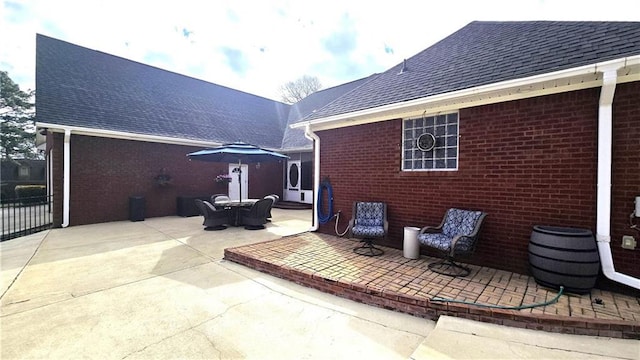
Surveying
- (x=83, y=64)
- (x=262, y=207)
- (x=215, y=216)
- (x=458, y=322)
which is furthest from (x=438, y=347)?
(x=83, y=64)

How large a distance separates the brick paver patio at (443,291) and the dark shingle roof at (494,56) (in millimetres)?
2978

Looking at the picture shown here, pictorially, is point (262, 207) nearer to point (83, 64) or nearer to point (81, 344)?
point (81, 344)

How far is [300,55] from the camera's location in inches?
520

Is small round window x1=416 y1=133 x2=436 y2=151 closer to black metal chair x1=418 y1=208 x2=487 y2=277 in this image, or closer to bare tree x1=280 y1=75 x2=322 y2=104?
black metal chair x1=418 y1=208 x2=487 y2=277

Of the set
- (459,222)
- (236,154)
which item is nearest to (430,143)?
(459,222)

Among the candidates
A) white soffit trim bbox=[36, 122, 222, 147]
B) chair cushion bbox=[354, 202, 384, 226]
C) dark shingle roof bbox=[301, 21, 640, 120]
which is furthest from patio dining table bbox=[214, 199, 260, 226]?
white soffit trim bbox=[36, 122, 222, 147]

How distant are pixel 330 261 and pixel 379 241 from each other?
1637mm

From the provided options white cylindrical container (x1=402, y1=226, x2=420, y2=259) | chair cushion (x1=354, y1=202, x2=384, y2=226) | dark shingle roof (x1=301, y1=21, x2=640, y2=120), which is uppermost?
dark shingle roof (x1=301, y1=21, x2=640, y2=120)

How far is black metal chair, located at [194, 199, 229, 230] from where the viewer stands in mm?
7711

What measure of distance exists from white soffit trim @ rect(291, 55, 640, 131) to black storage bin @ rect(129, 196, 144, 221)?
25.7 ft

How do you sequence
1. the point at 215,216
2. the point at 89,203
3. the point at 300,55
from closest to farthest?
the point at 215,216 < the point at 89,203 < the point at 300,55

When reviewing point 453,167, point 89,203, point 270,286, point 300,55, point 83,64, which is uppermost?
point 300,55

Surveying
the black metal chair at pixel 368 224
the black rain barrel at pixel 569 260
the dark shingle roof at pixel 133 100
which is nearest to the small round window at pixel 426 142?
the black metal chair at pixel 368 224

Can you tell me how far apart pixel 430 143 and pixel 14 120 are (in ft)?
98.3
